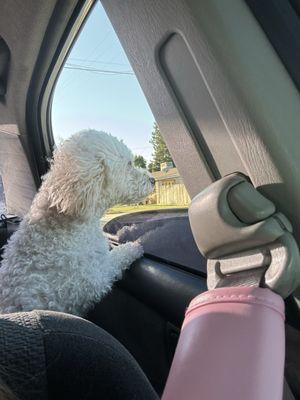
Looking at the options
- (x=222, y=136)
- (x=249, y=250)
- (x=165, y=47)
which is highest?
(x=165, y=47)

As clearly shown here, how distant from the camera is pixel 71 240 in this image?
208 centimetres

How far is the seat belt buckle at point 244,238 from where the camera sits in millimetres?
774

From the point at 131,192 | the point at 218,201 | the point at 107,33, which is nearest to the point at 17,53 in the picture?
the point at 107,33

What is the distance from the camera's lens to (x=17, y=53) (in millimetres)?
2551

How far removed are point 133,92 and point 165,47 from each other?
0.67 m

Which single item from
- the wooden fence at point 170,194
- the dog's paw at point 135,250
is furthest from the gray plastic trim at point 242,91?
the dog's paw at point 135,250

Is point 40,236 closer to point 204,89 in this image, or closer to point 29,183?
point 204,89

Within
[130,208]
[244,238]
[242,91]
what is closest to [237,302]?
[244,238]

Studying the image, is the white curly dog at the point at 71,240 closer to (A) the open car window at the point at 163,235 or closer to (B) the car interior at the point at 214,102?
(A) the open car window at the point at 163,235

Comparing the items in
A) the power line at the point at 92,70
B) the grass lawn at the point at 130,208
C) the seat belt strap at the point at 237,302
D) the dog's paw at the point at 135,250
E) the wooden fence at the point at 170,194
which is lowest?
the seat belt strap at the point at 237,302

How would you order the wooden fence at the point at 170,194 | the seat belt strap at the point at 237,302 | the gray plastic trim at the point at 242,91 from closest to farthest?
1. the seat belt strap at the point at 237,302
2. the gray plastic trim at the point at 242,91
3. the wooden fence at the point at 170,194

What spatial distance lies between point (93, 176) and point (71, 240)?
34 cm

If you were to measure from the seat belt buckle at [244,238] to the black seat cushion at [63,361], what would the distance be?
25 cm

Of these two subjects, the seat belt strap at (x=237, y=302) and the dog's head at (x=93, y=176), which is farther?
the dog's head at (x=93, y=176)
